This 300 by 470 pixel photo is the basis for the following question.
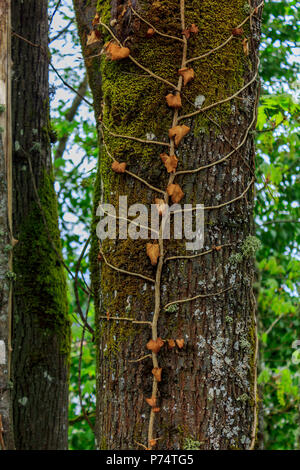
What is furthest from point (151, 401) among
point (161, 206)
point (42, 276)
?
point (42, 276)

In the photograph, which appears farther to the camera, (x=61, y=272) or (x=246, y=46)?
(x=61, y=272)

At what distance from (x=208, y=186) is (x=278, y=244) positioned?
4.18m

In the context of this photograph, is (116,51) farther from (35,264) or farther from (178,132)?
(35,264)

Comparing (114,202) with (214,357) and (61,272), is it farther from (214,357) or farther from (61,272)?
(61,272)

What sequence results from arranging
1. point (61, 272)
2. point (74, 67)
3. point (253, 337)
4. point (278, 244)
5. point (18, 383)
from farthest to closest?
point (74, 67)
point (278, 244)
point (61, 272)
point (18, 383)
point (253, 337)

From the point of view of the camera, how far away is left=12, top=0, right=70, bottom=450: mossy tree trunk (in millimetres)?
3471

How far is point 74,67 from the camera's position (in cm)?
719

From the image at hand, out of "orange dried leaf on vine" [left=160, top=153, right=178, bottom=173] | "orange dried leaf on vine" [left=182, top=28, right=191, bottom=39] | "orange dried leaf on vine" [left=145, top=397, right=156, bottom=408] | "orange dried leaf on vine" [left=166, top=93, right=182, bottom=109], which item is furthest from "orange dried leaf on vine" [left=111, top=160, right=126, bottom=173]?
"orange dried leaf on vine" [left=145, top=397, right=156, bottom=408]

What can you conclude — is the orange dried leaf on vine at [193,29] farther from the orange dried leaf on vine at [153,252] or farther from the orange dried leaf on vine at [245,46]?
the orange dried leaf on vine at [153,252]

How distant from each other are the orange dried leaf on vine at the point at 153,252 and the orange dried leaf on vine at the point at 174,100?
1.62 feet

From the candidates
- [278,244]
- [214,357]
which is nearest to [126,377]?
[214,357]

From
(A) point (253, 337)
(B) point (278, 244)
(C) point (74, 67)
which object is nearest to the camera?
(A) point (253, 337)

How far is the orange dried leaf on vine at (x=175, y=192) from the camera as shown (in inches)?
70.9

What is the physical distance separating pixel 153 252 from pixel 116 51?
75cm
